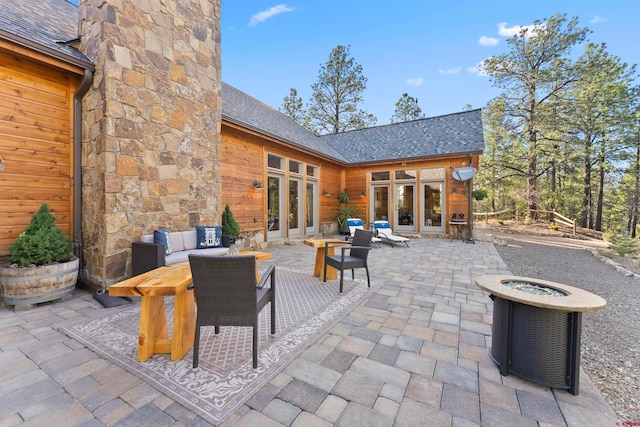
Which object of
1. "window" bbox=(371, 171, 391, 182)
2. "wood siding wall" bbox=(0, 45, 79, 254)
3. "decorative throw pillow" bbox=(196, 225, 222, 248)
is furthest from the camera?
"window" bbox=(371, 171, 391, 182)

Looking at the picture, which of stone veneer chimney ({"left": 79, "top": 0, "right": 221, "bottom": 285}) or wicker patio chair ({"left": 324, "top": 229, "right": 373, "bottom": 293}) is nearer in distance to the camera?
stone veneer chimney ({"left": 79, "top": 0, "right": 221, "bottom": 285})

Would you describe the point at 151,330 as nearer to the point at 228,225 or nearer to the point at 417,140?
the point at 228,225

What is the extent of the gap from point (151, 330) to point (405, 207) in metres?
9.55

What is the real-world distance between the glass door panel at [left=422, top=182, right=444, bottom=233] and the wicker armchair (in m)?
9.09

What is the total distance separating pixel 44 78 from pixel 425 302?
19.3 feet

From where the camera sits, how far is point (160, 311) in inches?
89.0

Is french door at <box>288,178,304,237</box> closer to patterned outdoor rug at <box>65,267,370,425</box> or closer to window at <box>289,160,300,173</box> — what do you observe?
window at <box>289,160,300,173</box>

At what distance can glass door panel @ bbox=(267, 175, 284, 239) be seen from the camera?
7.80 metres

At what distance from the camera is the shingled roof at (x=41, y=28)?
3127 millimetres

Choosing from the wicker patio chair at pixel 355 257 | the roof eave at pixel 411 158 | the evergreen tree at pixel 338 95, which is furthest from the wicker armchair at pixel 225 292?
the evergreen tree at pixel 338 95

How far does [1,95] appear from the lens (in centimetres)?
325

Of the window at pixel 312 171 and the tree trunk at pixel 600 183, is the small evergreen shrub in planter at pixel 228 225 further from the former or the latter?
the tree trunk at pixel 600 183

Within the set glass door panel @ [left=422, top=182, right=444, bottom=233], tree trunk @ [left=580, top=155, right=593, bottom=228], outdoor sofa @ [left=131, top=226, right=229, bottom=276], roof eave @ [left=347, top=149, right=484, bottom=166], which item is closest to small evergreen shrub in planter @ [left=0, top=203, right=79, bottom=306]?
outdoor sofa @ [left=131, top=226, right=229, bottom=276]

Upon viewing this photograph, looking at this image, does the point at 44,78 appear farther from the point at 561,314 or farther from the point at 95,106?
the point at 561,314
